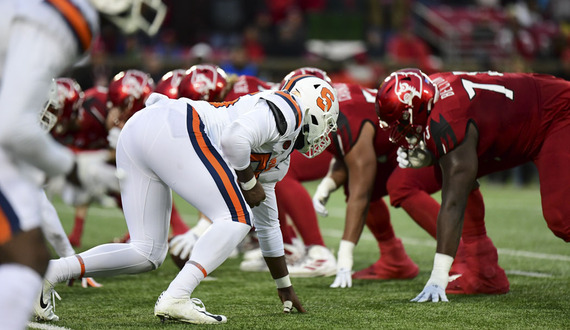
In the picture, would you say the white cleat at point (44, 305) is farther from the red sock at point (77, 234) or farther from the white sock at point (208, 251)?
the red sock at point (77, 234)

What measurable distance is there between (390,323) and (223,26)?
1172 centimetres

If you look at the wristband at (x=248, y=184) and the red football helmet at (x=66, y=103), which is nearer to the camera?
the wristband at (x=248, y=184)

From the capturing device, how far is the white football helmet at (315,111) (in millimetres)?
4023

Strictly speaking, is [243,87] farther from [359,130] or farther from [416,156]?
[416,156]

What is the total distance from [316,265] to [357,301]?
116cm

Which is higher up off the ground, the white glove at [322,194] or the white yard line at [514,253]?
the white glove at [322,194]

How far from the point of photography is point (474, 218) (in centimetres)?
525

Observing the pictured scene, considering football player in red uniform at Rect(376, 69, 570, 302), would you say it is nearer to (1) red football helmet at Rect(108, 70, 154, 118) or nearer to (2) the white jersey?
(2) the white jersey

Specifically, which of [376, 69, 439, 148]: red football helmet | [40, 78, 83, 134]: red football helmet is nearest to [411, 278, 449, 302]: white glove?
[376, 69, 439, 148]: red football helmet

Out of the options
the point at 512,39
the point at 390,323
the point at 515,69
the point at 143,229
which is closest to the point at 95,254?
the point at 143,229

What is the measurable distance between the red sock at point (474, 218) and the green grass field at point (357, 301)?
41 centimetres

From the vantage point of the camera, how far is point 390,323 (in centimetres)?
395

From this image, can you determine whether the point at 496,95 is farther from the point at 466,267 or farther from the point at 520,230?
the point at 520,230

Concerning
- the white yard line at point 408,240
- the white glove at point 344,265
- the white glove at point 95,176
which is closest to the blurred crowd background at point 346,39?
the white yard line at point 408,240
